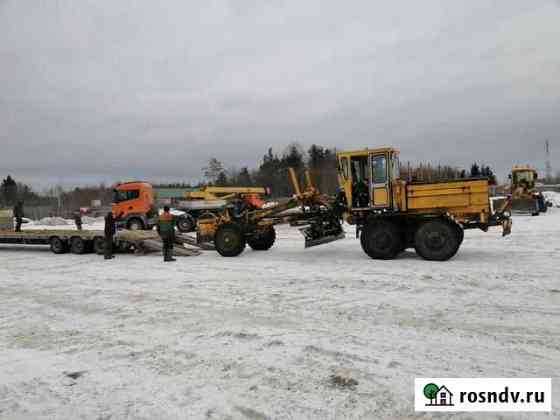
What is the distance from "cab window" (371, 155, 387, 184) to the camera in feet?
34.5

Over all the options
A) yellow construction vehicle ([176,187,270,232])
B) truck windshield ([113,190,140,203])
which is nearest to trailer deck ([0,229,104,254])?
truck windshield ([113,190,140,203])

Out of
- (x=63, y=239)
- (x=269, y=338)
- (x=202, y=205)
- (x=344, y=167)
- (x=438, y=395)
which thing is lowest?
(x=438, y=395)

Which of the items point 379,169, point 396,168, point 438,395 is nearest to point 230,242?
point 379,169

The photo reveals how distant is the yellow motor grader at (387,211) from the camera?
9.91 metres

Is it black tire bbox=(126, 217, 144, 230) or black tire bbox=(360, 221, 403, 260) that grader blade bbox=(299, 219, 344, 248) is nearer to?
black tire bbox=(360, 221, 403, 260)

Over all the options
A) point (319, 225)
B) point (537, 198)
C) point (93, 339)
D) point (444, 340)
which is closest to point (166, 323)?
point (93, 339)

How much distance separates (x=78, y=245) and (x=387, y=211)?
9.52 metres

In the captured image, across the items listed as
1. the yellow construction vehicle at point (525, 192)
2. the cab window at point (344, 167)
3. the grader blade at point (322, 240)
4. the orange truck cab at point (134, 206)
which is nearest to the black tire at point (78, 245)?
the grader blade at point (322, 240)

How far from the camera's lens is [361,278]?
820cm

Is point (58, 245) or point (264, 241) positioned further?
point (58, 245)

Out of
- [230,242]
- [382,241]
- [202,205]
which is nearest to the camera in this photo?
[382,241]

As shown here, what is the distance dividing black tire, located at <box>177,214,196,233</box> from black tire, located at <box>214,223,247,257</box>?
415 inches

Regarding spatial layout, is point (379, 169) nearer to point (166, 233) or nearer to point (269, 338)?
point (166, 233)

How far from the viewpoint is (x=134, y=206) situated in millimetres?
21281
